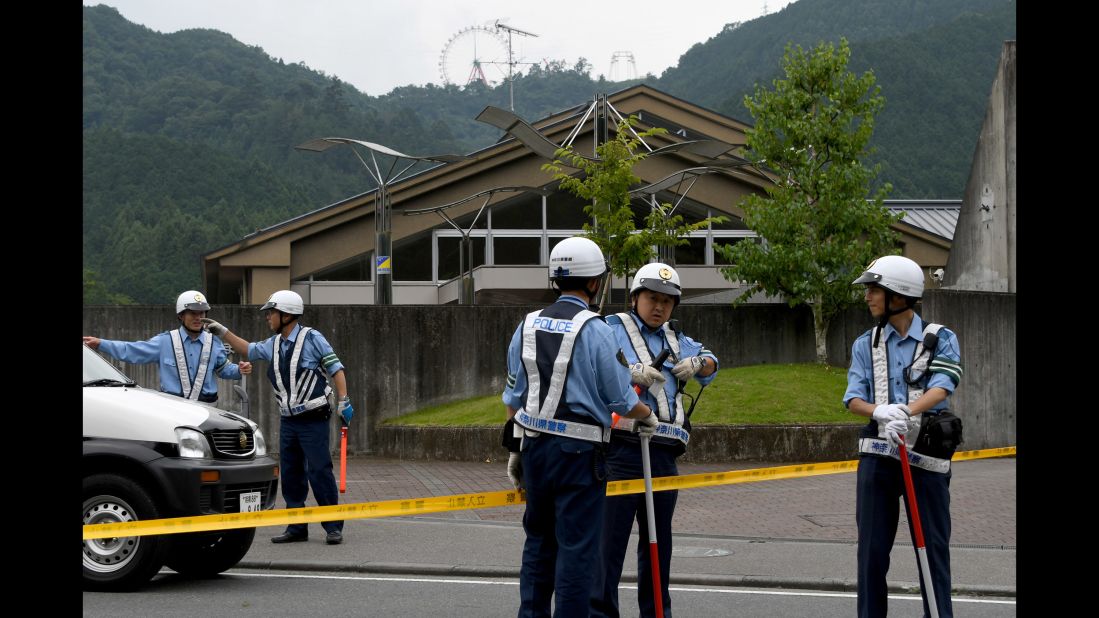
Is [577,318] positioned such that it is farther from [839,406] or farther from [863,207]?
[863,207]

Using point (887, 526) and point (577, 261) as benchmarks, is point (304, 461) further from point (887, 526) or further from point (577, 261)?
point (887, 526)

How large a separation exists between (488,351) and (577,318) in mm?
14546

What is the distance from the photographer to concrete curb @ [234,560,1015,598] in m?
8.45

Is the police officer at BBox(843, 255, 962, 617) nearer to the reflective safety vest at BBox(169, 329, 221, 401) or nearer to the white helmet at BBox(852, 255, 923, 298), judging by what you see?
the white helmet at BBox(852, 255, 923, 298)

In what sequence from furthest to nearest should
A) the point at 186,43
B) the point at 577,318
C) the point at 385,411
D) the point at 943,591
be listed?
the point at 186,43 < the point at 385,411 < the point at 943,591 < the point at 577,318

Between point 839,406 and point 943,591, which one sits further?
point 839,406

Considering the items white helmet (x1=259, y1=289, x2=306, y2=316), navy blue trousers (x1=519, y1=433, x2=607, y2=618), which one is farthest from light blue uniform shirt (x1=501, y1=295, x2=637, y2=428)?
white helmet (x1=259, y1=289, x2=306, y2=316)

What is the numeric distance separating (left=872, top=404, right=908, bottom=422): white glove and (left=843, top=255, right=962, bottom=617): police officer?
0.04 feet

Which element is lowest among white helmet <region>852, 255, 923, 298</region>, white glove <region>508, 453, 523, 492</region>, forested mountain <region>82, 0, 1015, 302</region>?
white glove <region>508, 453, 523, 492</region>

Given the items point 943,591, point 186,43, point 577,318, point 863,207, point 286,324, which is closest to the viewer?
point 577,318

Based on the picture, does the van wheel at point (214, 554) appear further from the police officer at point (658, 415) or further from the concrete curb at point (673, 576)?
the police officer at point (658, 415)
